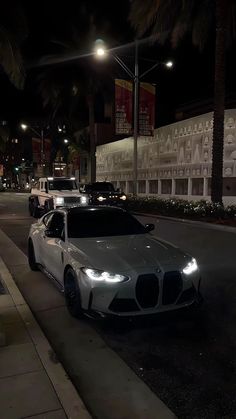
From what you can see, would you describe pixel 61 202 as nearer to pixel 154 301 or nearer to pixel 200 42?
pixel 200 42

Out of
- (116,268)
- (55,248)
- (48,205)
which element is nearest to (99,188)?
(48,205)

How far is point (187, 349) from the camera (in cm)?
502

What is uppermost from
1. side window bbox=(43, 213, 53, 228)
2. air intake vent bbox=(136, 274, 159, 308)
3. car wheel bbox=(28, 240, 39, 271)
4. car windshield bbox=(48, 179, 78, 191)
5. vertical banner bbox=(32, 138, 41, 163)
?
vertical banner bbox=(32, 138, 41, 163)

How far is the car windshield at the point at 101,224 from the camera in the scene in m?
6.93

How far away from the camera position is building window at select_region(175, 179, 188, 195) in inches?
1109

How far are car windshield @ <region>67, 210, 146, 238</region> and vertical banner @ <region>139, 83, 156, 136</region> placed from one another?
→ 18.9m

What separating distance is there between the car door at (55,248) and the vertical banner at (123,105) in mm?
18027

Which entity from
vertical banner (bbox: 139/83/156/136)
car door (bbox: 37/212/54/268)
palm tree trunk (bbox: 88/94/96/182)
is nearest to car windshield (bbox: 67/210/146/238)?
car door (bbox: 37/212/54/268)

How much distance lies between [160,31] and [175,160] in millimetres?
9787

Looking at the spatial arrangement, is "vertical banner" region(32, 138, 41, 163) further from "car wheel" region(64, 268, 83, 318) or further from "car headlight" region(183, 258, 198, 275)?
"car headlight" region(183, 258, 198, 275)

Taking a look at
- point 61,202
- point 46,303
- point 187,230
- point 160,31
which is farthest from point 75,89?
point 46,303

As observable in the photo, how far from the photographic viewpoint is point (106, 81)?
3422 cm

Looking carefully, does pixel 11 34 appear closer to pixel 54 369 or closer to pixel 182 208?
pixel 182 208

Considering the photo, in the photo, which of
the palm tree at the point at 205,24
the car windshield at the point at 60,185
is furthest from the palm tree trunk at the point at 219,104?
the car windshield at the point at 60,185
